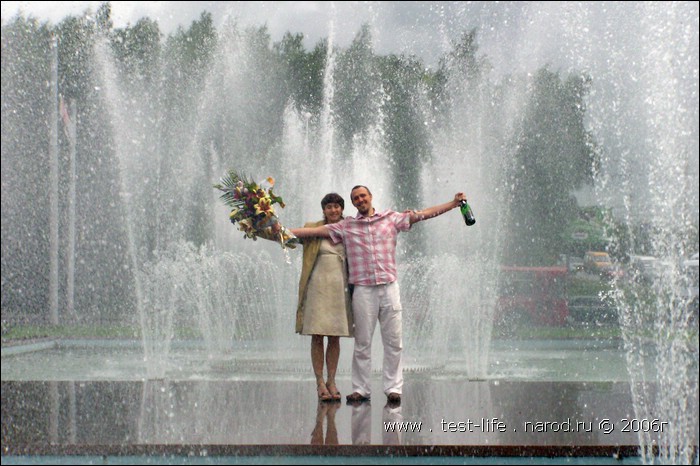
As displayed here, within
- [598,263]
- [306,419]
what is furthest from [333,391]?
[598,263]

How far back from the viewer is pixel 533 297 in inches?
744

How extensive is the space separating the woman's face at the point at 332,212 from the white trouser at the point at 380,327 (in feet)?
1.63

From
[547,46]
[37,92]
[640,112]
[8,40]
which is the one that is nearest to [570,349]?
[640,112]

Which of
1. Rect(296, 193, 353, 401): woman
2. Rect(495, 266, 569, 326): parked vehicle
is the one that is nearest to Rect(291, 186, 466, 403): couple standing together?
Rect(296, 193, 353, 401): woman

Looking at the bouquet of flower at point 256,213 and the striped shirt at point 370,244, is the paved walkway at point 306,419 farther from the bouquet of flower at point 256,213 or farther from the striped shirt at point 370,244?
the bouquet of flower at point 256,213

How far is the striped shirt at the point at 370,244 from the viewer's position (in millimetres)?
6027

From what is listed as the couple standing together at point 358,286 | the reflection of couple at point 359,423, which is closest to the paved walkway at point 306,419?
the reflection of couple at point 359,423

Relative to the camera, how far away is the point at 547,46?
654 inches

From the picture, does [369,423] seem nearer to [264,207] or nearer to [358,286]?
[358,286]

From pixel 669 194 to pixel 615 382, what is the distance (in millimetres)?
2903

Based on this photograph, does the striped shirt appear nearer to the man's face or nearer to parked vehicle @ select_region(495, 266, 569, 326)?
the man's face

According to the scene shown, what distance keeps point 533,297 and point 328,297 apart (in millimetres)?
13405

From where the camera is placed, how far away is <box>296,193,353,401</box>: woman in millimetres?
6043

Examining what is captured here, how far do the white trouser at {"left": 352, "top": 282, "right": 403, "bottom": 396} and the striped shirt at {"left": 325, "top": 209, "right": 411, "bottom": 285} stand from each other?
81 mm
